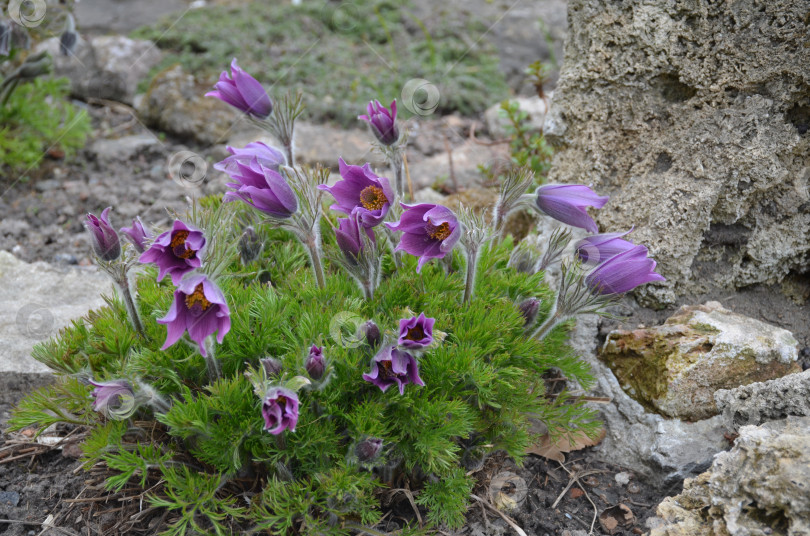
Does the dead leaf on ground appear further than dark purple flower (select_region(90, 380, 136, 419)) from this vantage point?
Yes

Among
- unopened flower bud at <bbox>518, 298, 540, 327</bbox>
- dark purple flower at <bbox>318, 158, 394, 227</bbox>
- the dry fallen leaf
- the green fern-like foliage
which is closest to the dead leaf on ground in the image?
the dry fallen leaf

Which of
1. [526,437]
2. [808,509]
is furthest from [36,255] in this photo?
[808,509]

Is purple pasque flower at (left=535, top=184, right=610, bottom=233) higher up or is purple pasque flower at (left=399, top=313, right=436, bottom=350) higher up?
purple pasque flower at (left=535, top=184, right=610, bottom=233)

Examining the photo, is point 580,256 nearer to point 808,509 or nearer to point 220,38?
point 808,509

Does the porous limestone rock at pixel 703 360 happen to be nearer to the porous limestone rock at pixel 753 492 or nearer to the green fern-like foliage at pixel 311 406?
the green fern-like foliage at pixel 311 406

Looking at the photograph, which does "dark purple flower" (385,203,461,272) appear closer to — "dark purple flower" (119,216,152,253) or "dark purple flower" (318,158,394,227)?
"dark purple flower" (318,158,394,227)

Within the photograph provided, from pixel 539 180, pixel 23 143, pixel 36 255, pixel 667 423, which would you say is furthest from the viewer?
pixel 23 143

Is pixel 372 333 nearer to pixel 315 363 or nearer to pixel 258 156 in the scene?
pixel 315 363

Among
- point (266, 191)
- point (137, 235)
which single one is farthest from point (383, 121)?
point (137, 235)
